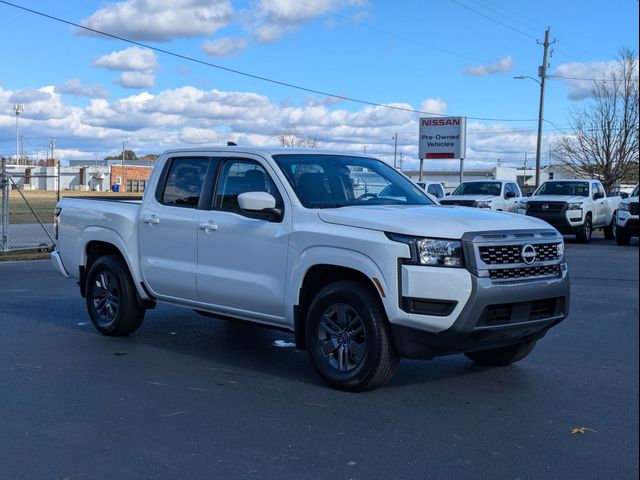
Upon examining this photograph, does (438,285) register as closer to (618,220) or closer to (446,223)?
(446,223)

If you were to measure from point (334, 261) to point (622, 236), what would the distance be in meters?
18.4

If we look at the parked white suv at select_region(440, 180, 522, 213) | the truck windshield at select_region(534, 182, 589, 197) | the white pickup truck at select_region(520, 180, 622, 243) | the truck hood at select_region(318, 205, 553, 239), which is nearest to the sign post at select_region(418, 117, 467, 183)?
the parked white suv at select_region(440, 180, 522, 213)

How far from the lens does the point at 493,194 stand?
2534cm

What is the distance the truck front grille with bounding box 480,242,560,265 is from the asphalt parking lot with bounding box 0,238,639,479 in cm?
83

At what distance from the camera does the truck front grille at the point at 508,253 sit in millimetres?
5543

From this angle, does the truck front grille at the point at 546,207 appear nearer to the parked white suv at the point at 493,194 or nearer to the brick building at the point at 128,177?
the parked white suv at the point at 493,194

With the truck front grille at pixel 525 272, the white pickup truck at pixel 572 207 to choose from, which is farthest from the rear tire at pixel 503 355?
the white pickup truck at pixel 572 207

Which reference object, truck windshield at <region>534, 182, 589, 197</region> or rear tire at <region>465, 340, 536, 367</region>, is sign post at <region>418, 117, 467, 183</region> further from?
rear tire at <region>465, 340, 536, 367</region>

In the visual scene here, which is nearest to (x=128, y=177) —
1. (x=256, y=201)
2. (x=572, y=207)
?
(x=572, y=207)

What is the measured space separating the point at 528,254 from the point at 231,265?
2.59 metres

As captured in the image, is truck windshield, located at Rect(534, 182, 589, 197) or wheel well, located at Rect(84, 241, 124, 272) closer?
wheel well, located at Rect(84, 241, 124, 272)

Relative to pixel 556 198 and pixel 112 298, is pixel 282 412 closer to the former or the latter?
pixel 112 298

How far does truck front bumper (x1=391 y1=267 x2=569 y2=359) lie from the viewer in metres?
5.46

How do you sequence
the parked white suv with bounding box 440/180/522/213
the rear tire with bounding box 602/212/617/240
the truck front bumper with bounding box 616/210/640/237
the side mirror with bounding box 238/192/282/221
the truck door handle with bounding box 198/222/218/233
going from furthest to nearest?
the rear tire with bounding box 602/212/617/240 < the parked white suv with bounding box 440/180/522/213 < the truck front bumper with bounding box 616/210/640/237 < the truck door handle with bounding box 198/222/218/233 < the side mirror with bounding box 238/192/282/221
